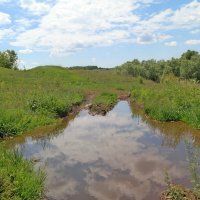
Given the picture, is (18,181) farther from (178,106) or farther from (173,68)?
(173,68)

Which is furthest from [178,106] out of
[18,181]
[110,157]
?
[18,181]

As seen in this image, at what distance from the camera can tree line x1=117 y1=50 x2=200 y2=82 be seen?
77.8m

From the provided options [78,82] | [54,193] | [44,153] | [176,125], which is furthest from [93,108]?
[78,82]

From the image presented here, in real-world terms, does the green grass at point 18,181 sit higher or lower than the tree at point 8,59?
lower

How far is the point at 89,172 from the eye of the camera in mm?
11953

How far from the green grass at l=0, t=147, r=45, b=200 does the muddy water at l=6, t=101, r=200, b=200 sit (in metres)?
0.67

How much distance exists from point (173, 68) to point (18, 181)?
7959 centimetres

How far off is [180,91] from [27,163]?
50.9 feet

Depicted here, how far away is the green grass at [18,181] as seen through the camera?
880 cm

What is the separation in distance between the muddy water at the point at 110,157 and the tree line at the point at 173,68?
57.3 metres

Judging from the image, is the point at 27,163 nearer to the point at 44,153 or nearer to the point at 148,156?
the point at 44,153

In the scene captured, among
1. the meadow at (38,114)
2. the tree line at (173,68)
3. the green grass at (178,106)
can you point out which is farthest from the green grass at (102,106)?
the tree line at (173,68)

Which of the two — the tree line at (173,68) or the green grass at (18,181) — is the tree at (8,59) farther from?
the green grass at (18,181)

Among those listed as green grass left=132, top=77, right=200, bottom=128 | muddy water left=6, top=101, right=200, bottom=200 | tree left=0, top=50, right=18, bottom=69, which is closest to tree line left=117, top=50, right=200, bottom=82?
tree left=0, top=50, right=18, bottom=69
